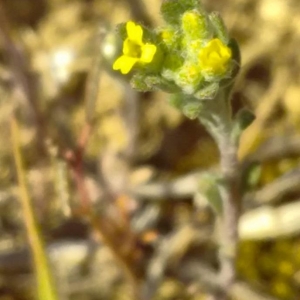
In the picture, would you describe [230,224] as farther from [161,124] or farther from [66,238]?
[161,124]

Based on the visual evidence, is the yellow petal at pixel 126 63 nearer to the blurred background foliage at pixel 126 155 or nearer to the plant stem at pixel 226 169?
the plant stem at pixel 226 169

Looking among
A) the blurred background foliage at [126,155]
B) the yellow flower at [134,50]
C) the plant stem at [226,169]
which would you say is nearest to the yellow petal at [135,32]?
the yellow flower at [134,50]

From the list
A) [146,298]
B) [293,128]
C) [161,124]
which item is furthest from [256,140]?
[146,298]

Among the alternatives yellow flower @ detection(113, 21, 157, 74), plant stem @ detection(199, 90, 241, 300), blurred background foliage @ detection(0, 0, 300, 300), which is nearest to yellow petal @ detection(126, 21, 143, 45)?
yellow flower @ detection(113, 21, 157, 74)

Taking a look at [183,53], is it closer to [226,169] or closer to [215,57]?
[215,57]

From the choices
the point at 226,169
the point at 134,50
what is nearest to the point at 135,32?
the point at 134,50
